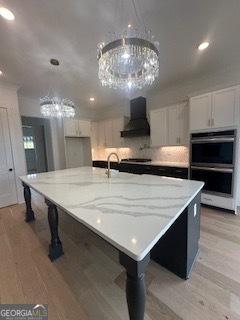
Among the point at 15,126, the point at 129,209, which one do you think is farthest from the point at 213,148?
the point at 15,126

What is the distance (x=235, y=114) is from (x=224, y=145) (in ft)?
1.89

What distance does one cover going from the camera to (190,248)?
64.2 inches

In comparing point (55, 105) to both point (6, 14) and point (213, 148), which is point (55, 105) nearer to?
point (6, 14)

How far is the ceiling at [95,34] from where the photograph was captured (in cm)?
182

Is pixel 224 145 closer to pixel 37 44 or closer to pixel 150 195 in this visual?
pixel 150 195

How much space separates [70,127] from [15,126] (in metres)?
1.66

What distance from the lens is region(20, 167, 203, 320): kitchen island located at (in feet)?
2.75

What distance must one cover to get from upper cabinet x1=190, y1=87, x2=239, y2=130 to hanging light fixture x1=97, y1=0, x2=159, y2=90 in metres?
1.68

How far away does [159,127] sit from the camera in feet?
13.5

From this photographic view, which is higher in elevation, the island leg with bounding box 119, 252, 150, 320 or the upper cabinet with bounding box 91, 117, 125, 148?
the upper cabinet with bounding box 91, 117, 125, 148

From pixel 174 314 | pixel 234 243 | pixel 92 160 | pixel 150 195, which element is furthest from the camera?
pixel 92 160

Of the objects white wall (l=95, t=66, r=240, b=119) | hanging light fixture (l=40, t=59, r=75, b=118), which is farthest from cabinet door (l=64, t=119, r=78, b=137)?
hanging light fixture (l=40, t=59, r=75, b=118)

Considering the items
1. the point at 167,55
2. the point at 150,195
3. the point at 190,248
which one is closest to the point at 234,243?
the point at 190,248

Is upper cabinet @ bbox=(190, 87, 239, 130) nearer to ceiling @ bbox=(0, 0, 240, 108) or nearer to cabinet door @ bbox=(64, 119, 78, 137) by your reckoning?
ceiling @ bbox=(0, 0, 240, 108)
